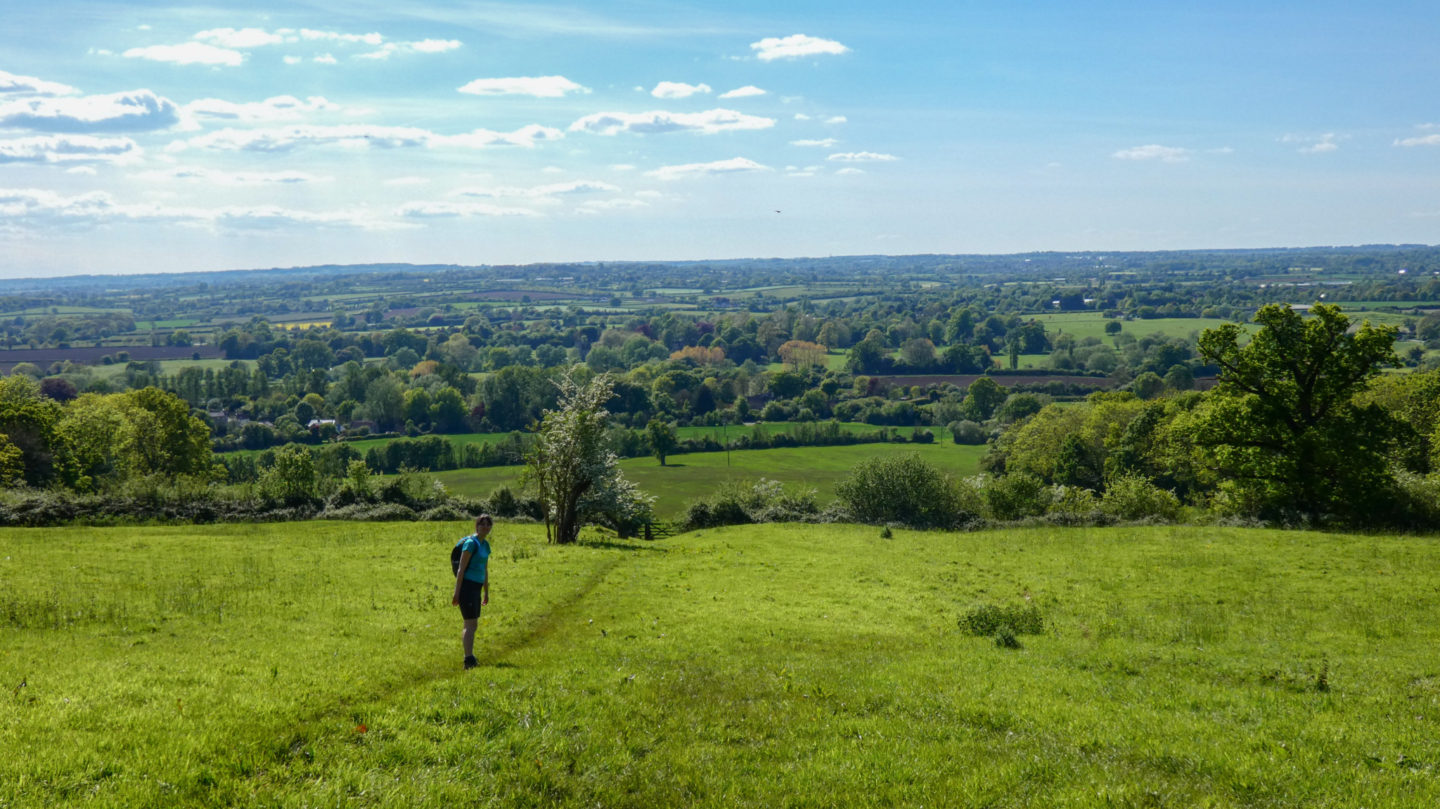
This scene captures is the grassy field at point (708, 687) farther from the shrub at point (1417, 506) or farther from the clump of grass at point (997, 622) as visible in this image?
the shrub at point (1417, 506)

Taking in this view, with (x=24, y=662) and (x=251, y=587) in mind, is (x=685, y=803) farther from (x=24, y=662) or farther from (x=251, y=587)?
(x=251, y=587)

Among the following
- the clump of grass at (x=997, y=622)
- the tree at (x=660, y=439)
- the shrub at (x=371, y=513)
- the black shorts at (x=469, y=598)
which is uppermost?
the black shorts at (x=469, y=598)

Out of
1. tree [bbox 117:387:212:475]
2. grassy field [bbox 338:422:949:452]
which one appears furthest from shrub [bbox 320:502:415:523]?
grassy field [bbox 338:422:949:452]

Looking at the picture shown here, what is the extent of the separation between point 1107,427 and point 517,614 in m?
85.7

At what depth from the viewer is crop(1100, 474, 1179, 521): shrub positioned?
175 ft

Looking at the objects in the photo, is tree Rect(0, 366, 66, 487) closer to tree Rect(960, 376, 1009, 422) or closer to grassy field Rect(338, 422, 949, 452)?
grassy field Rect(338, 422, 949, 452)

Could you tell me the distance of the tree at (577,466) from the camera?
137ft

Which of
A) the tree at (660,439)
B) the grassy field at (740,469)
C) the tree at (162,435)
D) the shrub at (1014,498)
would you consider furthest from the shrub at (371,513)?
the tree at (660,439)

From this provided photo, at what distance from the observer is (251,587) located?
81.8 feet

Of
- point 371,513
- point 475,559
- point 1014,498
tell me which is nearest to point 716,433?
point 1014,498

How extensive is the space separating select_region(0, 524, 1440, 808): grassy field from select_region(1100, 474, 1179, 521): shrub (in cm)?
2202

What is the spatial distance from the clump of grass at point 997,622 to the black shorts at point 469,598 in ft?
43.7

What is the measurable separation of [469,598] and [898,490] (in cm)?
5113

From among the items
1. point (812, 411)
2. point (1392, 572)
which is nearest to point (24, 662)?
point (1392, 572)
